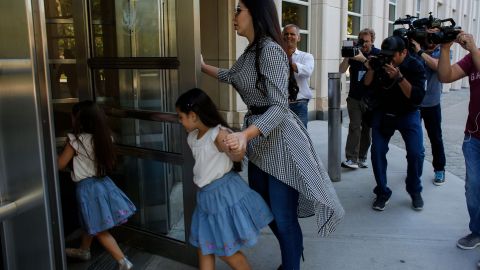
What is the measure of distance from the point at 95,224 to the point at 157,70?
1.09m

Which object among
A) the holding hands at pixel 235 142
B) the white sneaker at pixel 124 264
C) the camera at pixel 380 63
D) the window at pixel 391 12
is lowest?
the white sneaker at pixel 124 264

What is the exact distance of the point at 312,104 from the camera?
10.3 metres

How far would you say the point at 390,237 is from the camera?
3.80 meters

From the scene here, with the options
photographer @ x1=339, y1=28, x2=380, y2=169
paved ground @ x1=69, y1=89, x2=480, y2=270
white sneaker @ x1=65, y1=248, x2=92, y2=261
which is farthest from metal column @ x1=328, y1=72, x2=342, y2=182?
white sneaker @ x1=65, y1=248, x2=92, y2=261

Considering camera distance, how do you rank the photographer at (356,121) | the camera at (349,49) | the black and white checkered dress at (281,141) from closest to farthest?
the black and white checkered dress at (281,141) < the camera at (349,49) < the photographer at (356,121)

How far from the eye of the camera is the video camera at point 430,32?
3346mm

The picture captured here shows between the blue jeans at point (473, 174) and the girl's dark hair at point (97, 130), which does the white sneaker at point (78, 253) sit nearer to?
the girl's dark hair at point (97, 130)

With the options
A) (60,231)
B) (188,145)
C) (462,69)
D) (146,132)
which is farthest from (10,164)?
(462,69)

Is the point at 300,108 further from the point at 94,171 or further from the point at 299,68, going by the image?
the point at 94,171

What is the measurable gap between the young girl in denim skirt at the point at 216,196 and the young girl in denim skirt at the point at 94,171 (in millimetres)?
699

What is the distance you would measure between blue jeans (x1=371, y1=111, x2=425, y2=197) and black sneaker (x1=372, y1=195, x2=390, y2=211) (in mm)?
31

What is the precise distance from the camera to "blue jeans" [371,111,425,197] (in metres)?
4.23

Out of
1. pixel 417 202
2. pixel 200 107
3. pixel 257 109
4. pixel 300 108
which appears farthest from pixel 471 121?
pixel 200 107

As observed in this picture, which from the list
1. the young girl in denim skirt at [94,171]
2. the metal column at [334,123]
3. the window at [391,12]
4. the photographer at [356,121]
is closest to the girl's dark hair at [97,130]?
the young girl in denim skirt at [94,171]
